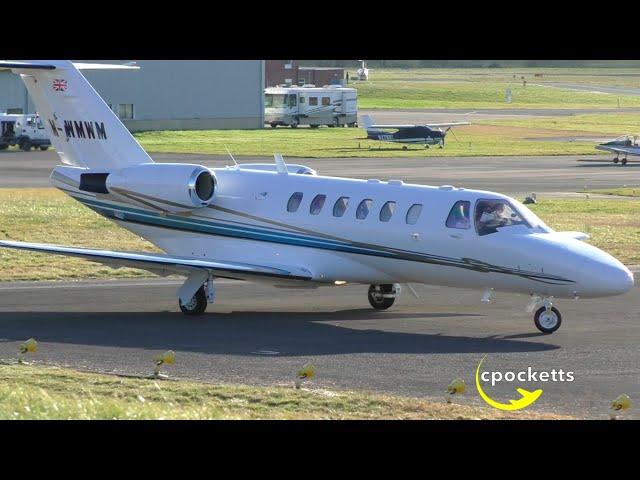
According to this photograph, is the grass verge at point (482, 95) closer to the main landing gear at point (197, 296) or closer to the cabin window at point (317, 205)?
the cabin window at point (317, 205)

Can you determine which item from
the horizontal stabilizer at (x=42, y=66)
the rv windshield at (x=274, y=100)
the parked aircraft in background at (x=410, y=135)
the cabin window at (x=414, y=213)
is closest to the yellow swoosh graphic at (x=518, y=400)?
the cabin window at (x=414, y=213)

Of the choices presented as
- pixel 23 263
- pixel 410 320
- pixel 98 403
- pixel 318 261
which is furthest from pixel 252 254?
pixel 98 403

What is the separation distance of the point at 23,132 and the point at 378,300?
47.8m

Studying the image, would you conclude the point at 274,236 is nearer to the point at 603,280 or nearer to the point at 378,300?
the point at 378,300

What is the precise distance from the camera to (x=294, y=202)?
22.2 m

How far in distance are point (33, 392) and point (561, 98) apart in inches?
4823

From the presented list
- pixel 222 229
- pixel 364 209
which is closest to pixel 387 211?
pixel 364 209

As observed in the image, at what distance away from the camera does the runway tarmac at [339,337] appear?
52.3 ft

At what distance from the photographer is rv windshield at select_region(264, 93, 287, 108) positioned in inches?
3494

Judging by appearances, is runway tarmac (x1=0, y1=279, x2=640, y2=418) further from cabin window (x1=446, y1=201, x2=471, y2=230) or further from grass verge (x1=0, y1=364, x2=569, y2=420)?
cabin window (x1=446, y1=201, x2=471, y2=230)

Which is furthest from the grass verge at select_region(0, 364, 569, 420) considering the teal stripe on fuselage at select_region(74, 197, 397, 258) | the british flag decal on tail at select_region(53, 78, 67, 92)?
the british flag decal on tail at select_region(53, 78, 67, 92)

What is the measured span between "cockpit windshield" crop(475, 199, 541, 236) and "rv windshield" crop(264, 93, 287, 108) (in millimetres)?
69004

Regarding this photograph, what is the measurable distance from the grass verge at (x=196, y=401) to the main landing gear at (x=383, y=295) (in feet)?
24.3

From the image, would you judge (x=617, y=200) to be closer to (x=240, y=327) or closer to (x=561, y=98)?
(x=240, y=327)
